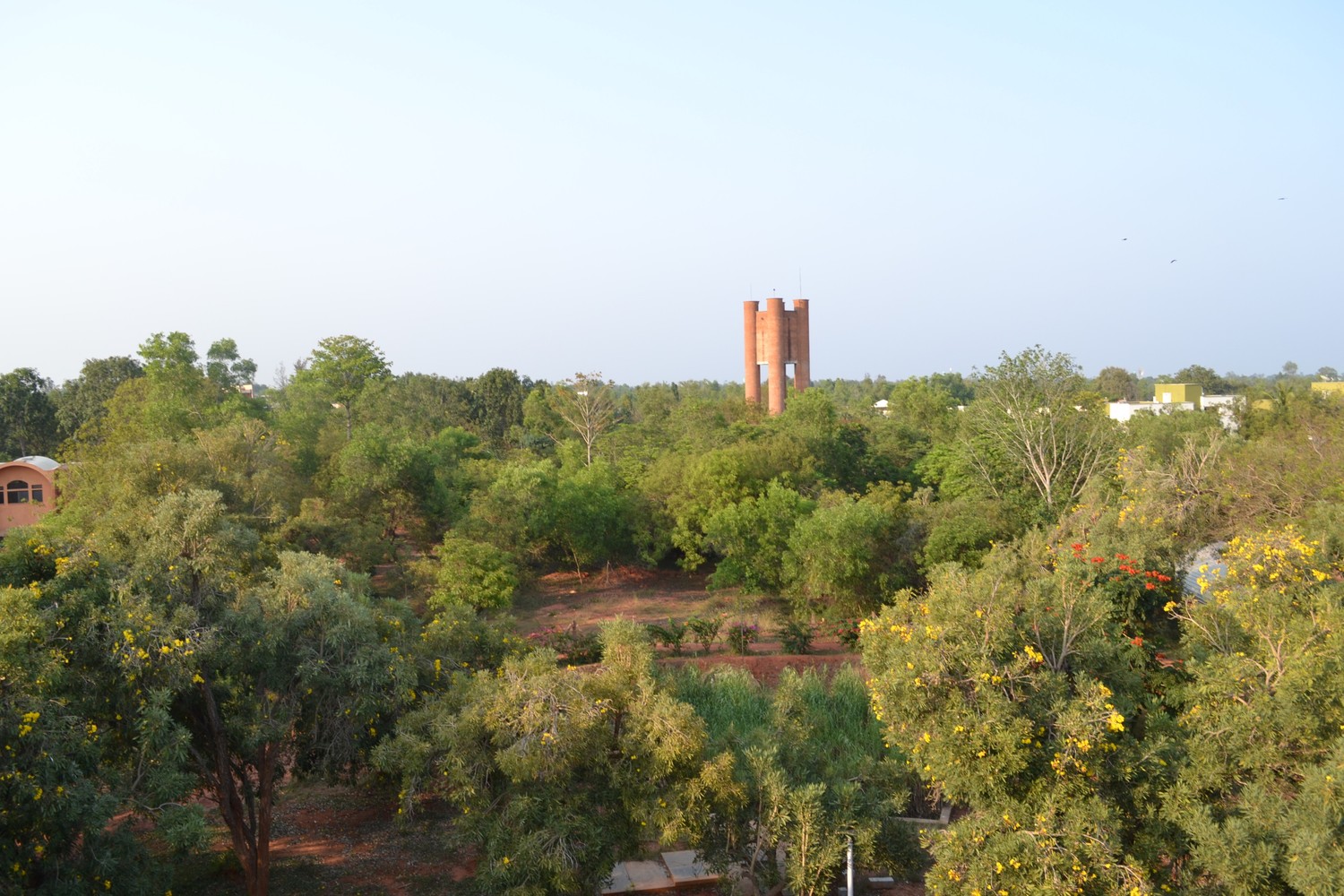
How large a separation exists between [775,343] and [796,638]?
25550mm

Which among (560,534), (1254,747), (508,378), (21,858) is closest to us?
(21,858)

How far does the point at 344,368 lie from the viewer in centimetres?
3575

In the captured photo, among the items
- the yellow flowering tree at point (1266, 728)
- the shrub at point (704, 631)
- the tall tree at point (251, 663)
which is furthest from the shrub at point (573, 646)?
the yellow flowering tree at point (1266, 728)

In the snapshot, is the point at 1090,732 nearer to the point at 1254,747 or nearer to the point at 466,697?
the point at 1254,747

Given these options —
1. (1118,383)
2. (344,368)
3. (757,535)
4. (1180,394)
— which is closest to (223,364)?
(344,368)

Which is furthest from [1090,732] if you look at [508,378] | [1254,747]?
[508,378]

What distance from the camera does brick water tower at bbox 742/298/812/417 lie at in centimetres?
4116

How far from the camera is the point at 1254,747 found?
A: 6.83m

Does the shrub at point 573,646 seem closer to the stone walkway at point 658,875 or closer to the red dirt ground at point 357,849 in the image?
the red dirt ground at point 357,849

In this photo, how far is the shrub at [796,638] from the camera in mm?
16844

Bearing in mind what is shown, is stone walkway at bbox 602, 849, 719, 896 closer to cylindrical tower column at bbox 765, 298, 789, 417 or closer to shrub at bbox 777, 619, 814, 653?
shrub at bbox 777, 619, 814, 653

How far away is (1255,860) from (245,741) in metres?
7.09

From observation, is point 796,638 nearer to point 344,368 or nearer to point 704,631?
point 704,631

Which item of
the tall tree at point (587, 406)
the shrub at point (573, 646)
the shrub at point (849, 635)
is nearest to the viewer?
the shrub at point (573, 646)
